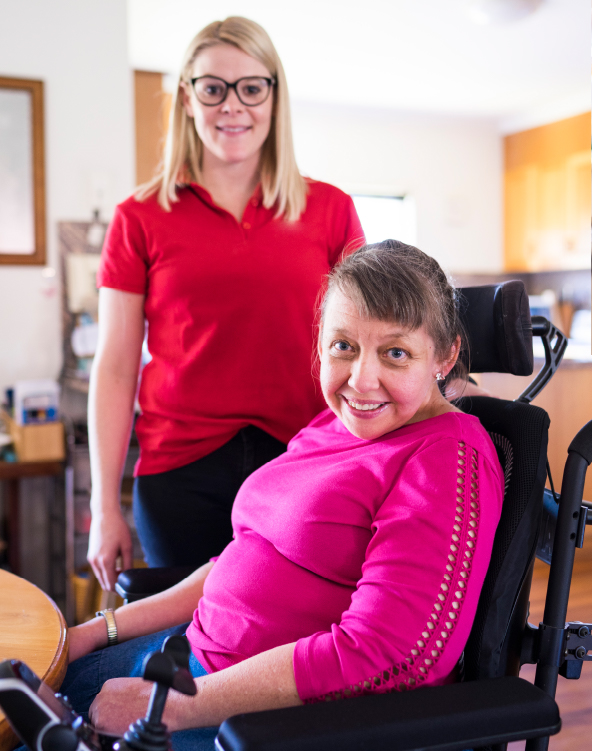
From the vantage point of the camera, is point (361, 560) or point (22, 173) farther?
point (22, 173)

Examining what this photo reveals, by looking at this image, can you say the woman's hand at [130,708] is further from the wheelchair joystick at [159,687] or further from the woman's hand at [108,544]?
the woman's hand at [108,544]

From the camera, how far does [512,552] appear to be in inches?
34.9

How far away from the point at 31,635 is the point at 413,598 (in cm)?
49

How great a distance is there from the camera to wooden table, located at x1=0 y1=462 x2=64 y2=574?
241cm

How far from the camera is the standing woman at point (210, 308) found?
4.35 feet

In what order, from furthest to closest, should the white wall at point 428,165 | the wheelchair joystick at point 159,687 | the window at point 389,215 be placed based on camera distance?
the window at point 389,215 < the white wall at point 428,165 < the wheelchair joystick at point 159,687

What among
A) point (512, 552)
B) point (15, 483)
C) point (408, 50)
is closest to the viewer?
point (512, 552)

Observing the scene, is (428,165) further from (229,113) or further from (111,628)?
(111,628)

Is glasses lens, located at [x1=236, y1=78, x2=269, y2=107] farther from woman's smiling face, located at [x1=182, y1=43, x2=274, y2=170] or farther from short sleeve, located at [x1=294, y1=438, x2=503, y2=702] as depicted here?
short sleeve, located at [x1=294, y1=438, x2=503, y2=702]

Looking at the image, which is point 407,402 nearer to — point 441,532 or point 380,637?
point 441,532

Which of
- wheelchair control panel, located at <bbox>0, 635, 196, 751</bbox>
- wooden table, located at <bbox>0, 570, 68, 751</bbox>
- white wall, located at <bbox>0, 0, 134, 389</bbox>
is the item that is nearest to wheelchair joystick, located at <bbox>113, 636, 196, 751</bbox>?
wheelchair control panel, located at <bbox>0, 635, 196, 751</bbox>

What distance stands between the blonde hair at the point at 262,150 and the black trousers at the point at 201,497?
1.52 ft

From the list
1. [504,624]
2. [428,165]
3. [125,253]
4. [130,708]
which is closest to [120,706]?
[130,708]

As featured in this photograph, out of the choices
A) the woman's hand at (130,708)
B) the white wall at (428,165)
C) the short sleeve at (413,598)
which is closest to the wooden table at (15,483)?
the woman's hand at (130,708)
